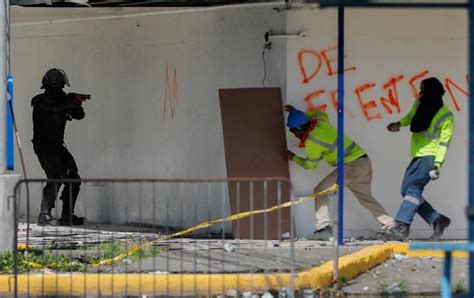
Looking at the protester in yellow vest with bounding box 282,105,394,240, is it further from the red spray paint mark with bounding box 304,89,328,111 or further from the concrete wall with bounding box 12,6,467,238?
the concrete wall with bounding box 12,6,467,238

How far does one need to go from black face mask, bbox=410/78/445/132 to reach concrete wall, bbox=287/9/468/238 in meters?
0.50

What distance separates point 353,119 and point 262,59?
4.25 feet

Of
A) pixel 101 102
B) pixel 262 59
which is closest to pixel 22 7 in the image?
pixel 101 102

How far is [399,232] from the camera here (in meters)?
10.3

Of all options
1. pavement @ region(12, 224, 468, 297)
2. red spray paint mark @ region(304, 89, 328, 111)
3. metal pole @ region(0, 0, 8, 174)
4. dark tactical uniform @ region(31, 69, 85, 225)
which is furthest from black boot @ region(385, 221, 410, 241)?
metal pole @ region(0, 0, 8, 174)

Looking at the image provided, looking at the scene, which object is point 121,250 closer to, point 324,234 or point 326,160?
point 324,234

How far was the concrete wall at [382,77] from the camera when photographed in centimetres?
1070

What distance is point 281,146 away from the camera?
421 inches

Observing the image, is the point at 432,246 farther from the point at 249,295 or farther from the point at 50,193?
the point at 50,193

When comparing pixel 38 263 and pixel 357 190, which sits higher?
pixel 357 190

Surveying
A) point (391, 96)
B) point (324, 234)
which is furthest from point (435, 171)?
point (324, 234)

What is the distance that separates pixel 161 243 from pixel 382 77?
126 inches

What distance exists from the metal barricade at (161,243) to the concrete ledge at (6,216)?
0.37 ft

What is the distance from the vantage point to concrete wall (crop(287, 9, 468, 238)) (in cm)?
1070
